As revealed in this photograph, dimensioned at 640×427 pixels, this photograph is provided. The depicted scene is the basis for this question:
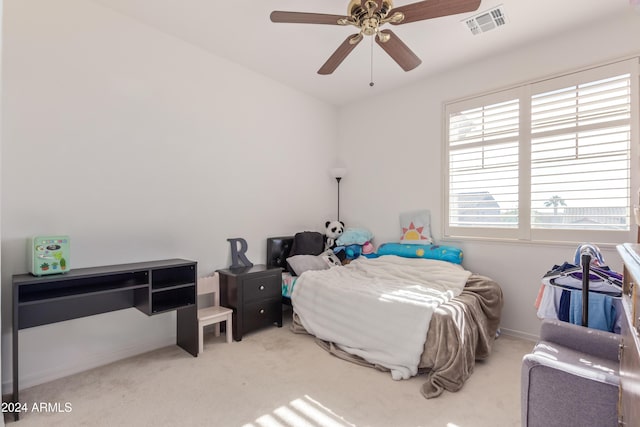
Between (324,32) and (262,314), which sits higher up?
(324,32)

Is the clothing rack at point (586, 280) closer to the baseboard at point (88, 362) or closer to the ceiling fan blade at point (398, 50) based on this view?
the ceiling fan blade at point (398, 50)

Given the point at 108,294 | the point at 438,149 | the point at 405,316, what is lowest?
the point at 405,316

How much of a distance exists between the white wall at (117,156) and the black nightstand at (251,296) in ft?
1.03

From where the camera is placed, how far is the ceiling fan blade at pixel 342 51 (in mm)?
2008

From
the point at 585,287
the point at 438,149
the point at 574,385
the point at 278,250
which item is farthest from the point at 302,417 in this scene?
the point at 438,149

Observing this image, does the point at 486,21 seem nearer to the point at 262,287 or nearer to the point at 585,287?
the point at 585,287

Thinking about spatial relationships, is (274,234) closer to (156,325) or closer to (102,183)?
(156,325)

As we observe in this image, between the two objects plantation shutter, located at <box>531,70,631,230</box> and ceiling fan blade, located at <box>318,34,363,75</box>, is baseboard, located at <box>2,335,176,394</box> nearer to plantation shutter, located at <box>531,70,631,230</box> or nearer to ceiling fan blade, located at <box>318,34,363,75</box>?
ceiling fan blade, located at <box>318,34,363,75</box>

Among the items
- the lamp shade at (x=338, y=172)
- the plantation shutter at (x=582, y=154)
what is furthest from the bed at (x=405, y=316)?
the lamp shade at (x=338, y=172)

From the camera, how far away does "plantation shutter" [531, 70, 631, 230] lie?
2.42 meters

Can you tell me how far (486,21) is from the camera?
244 centimetres

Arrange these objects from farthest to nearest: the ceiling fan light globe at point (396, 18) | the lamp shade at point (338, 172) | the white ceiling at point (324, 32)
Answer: the lamp shade at point (338, 172) → the white ceiling at point (324, 32) → the ceiling fan light globe at point (396, 18)

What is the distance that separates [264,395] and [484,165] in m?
2.89

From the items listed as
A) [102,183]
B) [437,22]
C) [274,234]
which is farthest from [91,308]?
[437,22]
